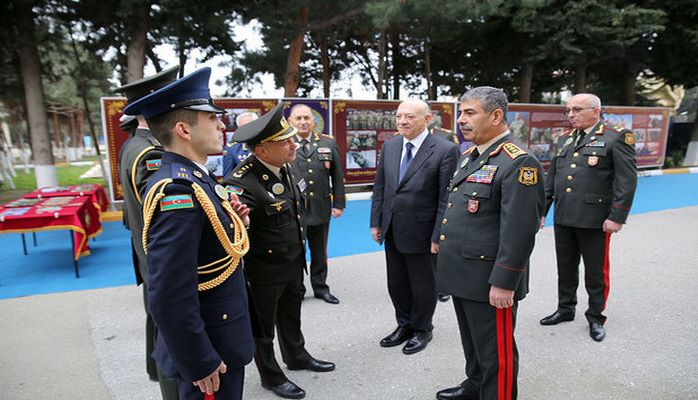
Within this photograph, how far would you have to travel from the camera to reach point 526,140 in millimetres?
11219

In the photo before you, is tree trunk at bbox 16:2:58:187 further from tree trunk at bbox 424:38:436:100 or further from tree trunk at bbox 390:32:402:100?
tree trunk at bbox 390:32:402:100

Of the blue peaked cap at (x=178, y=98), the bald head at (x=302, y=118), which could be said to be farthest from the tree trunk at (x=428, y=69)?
the blue peaked cap at (x=178, y=98)

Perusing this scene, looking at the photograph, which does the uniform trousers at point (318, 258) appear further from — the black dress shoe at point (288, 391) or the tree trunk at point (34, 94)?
the tree trunk at point (34, 94)

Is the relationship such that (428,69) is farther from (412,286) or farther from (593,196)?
(412,286)

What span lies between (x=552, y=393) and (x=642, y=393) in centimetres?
55

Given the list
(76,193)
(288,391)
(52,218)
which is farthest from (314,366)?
(76,193)

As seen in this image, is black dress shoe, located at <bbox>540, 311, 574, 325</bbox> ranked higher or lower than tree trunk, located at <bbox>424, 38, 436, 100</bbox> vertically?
lower

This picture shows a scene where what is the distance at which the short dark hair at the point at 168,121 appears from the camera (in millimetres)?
1532

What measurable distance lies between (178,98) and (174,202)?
0.37 m

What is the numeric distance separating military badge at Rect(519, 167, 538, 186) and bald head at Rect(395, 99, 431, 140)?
1.18m

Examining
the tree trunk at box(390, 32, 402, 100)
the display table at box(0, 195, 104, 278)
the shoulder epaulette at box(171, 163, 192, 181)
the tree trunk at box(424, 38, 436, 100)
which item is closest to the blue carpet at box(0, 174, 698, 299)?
the display table at box(0, 195, 104, 278)

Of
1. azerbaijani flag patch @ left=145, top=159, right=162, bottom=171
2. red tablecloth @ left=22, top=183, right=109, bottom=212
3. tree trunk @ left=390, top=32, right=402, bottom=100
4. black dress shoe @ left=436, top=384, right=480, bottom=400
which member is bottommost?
black dress shoe @ left=436, top=384, right=480, bottom=400

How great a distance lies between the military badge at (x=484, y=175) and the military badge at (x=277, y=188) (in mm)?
1072

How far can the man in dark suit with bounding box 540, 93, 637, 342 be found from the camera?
3318 millimetres
